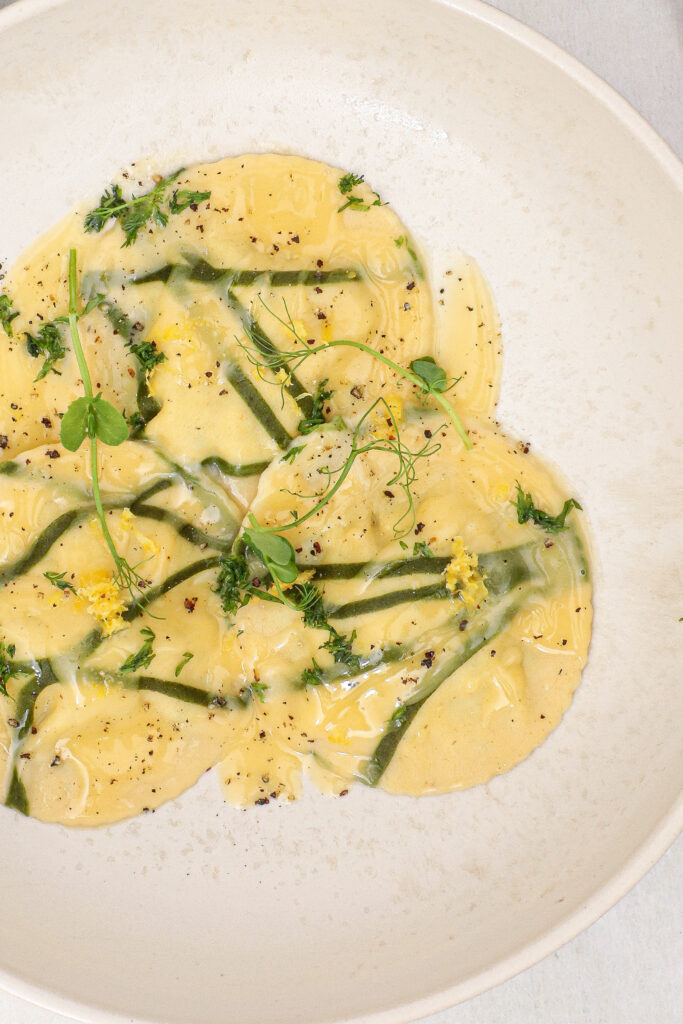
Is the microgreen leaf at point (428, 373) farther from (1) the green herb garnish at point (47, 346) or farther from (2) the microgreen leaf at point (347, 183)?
(1) the green herb garnish at point (47, 346)

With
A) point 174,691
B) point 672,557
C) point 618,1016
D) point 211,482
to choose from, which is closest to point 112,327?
point 211,482

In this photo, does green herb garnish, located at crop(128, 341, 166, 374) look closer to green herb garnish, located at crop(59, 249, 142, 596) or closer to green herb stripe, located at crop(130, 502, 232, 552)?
green herb garnish, located at crop(59, 249, 142, 596)

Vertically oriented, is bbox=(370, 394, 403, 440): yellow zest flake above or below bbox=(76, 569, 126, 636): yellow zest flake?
above

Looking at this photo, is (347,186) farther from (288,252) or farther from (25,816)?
(25,816)

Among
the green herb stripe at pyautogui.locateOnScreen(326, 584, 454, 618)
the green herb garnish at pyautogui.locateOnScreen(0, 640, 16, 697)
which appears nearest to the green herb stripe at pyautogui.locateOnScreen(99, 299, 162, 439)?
the green herb garnish at pyautogui.locateOnScreen(0, 640, 16, 697)

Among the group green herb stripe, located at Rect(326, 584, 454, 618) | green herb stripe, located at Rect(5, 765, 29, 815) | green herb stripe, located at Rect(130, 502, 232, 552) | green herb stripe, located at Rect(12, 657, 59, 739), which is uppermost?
green herb stripe, located at Rect(326, 584, 454, 618)

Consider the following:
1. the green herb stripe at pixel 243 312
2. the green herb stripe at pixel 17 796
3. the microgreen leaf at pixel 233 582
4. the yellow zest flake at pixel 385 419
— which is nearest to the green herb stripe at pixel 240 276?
the green herb stripe at pixel 243 312

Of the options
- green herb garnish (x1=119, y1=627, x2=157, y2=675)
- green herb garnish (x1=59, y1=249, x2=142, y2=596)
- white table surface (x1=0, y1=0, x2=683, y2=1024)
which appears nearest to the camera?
green herb garnish (x1=59, y1=249, x2=142, y2=596)
